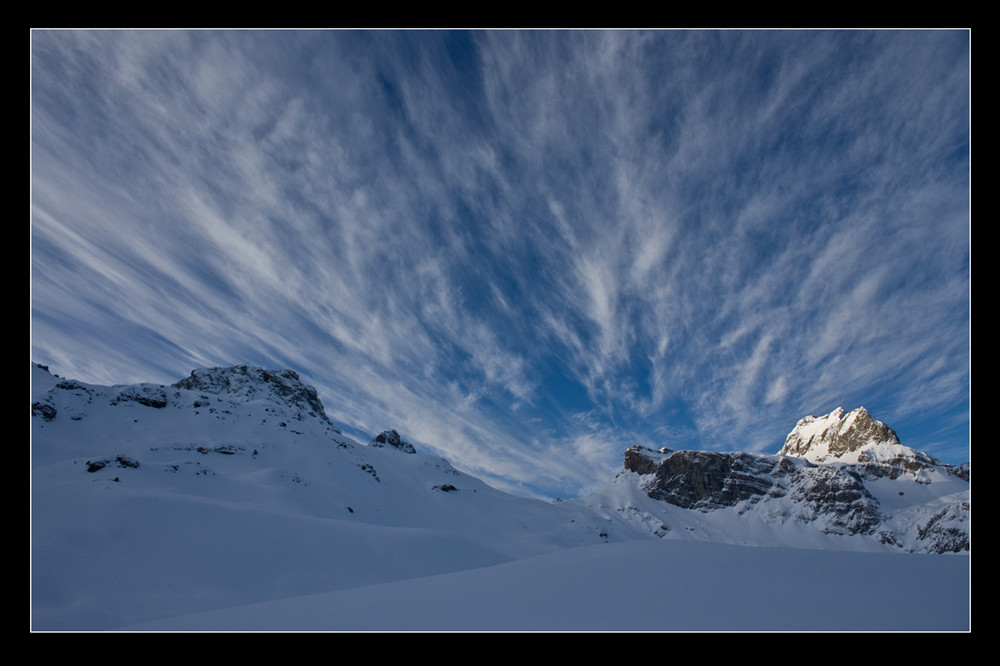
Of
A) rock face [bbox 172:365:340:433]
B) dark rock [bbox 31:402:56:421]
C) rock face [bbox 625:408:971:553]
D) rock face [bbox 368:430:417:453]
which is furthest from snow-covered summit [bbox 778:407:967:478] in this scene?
dark rock [bbox 31:402:56:421]

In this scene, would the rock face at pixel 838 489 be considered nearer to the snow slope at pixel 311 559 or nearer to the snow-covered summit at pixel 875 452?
the snow-covered summit at pixel 875 452

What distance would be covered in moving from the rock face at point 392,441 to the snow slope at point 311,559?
24.7 m

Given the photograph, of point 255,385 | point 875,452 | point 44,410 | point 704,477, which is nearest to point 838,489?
point 704,477

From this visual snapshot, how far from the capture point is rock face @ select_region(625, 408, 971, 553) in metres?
129

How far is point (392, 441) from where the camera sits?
75.2m

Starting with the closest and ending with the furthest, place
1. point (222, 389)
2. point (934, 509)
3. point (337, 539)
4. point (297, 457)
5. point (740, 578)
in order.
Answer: point (740, 578) → point (337, 539) → point (297, 457) → point (222, 389) → point (934, 509)

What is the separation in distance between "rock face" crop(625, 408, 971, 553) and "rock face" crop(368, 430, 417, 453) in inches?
4567

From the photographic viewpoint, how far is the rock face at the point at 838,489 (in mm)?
129125

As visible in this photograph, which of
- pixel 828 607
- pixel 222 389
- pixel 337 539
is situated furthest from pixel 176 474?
pixel 222 389

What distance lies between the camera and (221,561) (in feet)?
53.2
